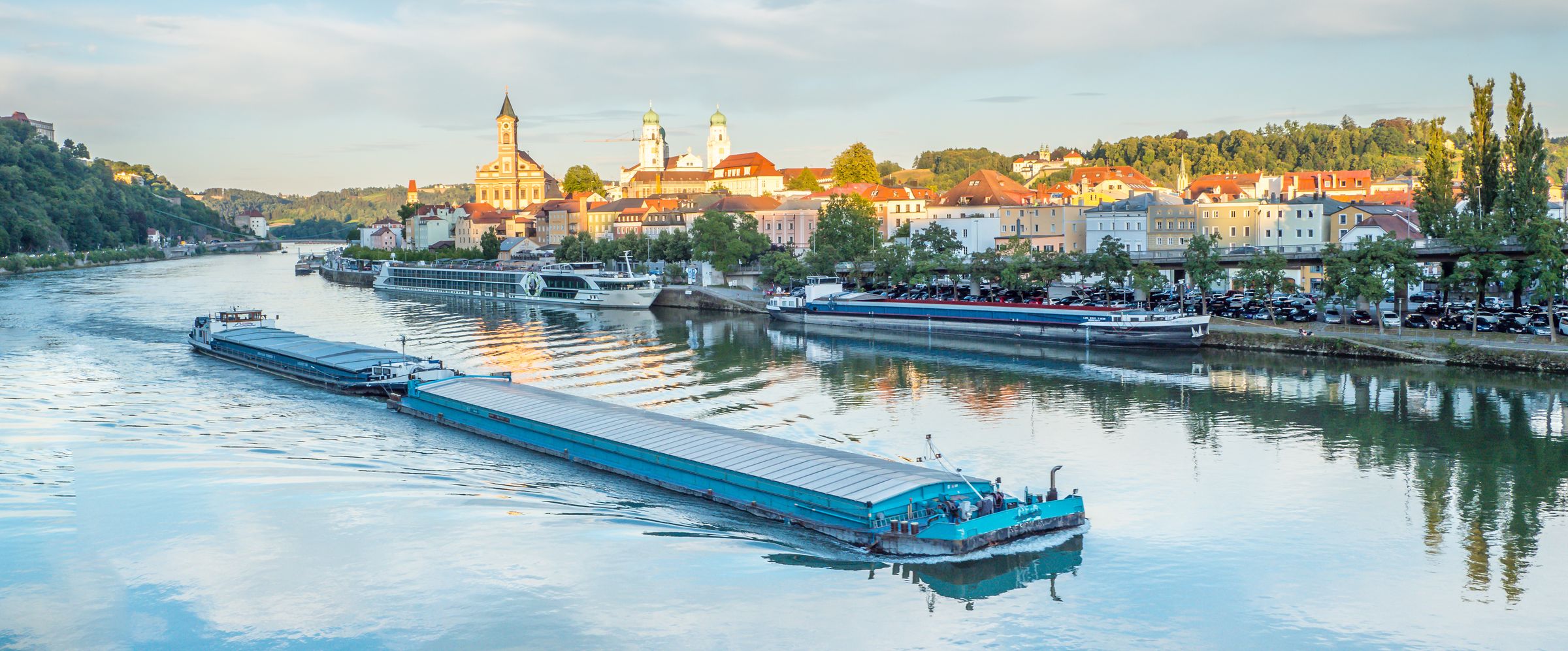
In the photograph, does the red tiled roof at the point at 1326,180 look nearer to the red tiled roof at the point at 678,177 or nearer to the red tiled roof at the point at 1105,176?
the red tiled roof at the point at 1105,176

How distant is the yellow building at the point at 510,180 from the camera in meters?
141

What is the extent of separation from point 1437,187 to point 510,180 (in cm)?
11299

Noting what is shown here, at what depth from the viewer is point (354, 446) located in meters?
23.1

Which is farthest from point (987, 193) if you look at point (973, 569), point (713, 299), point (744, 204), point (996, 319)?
point (973, 569)

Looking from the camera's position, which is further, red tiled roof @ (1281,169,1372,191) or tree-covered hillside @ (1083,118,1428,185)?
tree-covered hillside @ (1083,118,1428,185)

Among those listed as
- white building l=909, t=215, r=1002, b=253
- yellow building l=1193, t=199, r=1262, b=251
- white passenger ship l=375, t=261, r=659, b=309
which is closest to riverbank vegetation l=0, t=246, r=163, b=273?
white passenger ship l=375, t=261, r=659, b=309

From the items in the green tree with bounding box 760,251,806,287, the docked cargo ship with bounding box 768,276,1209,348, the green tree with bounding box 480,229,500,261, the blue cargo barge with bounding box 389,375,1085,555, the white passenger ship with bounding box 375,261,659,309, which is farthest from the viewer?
the green tree with bounding box 480,229,500,261

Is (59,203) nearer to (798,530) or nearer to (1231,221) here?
(1231,221)

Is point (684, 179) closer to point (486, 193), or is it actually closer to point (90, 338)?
point (486, 193)

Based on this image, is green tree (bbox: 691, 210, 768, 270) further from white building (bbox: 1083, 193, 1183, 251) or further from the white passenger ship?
white building (bbox: 1083, 193, 1183, 251)

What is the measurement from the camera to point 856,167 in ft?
329

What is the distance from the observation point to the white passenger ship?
61000 millimetres

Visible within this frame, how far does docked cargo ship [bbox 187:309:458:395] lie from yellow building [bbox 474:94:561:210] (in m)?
99.0

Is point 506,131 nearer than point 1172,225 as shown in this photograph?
No
